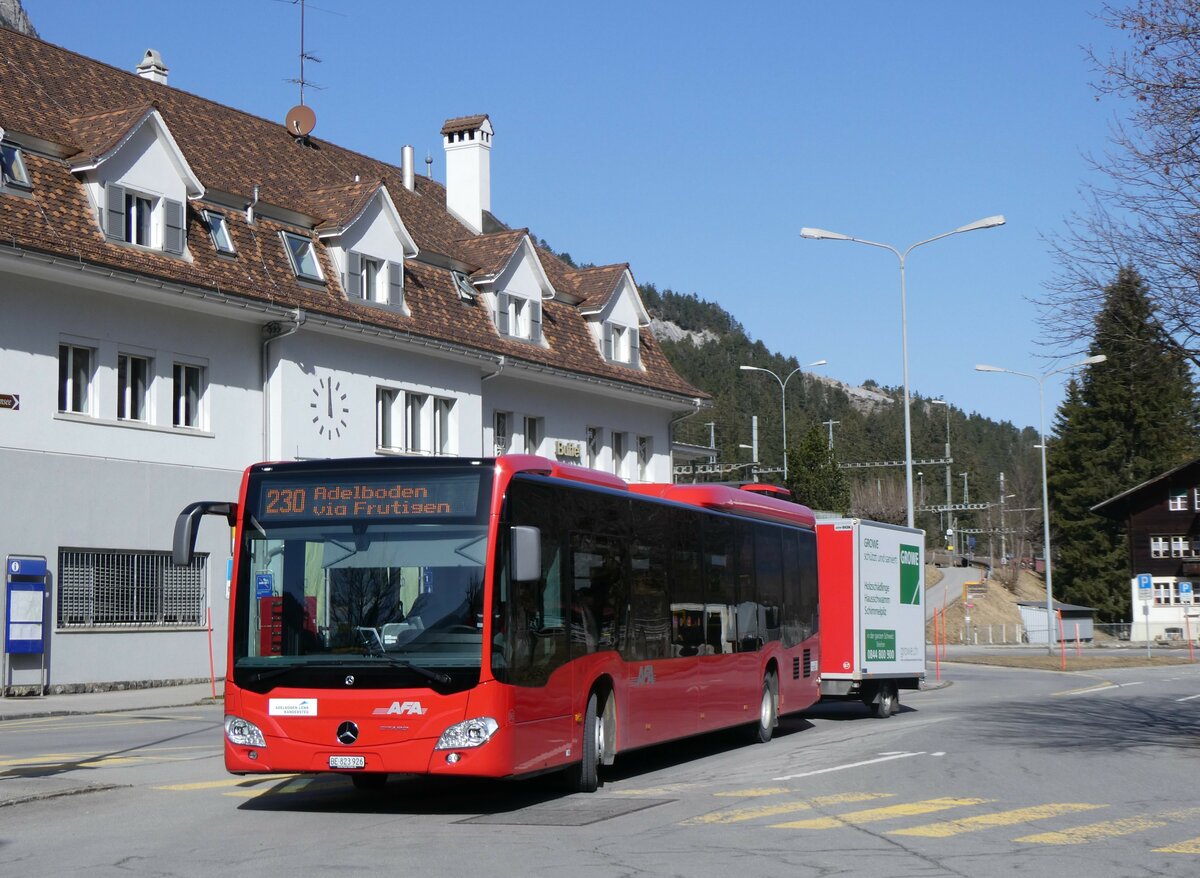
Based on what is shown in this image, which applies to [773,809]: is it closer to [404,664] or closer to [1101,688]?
[404,664]

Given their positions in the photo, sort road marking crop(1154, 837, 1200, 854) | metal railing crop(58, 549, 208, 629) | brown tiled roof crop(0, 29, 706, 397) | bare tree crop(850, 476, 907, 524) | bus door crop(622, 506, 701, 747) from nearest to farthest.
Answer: road marking crop(1154, 837, 1200, 854) < bus door crop(622, 506, 701, 747) < metal railing crop(58, 549, 208, 629) < brown tiled roof crop(0, 29, 706, 397) < bare tree crop(850, 476, 907, 524)

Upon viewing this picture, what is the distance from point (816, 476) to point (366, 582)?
44.9 m

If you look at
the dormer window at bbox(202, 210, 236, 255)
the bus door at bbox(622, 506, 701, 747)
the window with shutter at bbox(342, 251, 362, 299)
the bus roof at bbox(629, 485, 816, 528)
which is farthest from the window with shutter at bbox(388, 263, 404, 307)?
the bus door at bbox(622, 506, 701, 747)

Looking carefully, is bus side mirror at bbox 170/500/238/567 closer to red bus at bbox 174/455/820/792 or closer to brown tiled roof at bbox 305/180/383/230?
red bus at bbox 174/455/820/792

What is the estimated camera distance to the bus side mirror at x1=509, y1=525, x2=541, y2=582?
1172 centimetres

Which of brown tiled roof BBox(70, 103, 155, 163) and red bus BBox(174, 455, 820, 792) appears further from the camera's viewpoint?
brown tiled roof BBox(70, 103, 155, 163)

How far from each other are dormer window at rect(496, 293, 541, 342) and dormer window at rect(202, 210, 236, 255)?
1019 centimetres

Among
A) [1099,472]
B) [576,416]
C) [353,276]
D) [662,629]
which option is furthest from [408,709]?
[1099,472]

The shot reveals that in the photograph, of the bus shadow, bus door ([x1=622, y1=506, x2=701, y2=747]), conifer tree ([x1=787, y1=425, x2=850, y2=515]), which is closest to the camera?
the bus shadow

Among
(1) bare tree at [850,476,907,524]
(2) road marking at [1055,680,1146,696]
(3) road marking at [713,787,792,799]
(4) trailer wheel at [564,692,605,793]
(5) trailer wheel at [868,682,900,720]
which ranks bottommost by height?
(2) road marking at [1055,680,1146,696]

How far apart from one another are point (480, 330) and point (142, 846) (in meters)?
29.5

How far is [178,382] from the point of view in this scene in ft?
99.9

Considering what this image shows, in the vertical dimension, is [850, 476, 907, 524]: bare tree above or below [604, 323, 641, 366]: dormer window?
below

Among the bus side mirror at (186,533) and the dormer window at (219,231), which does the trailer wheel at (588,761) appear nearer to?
the bus side mirror at (186,533)
